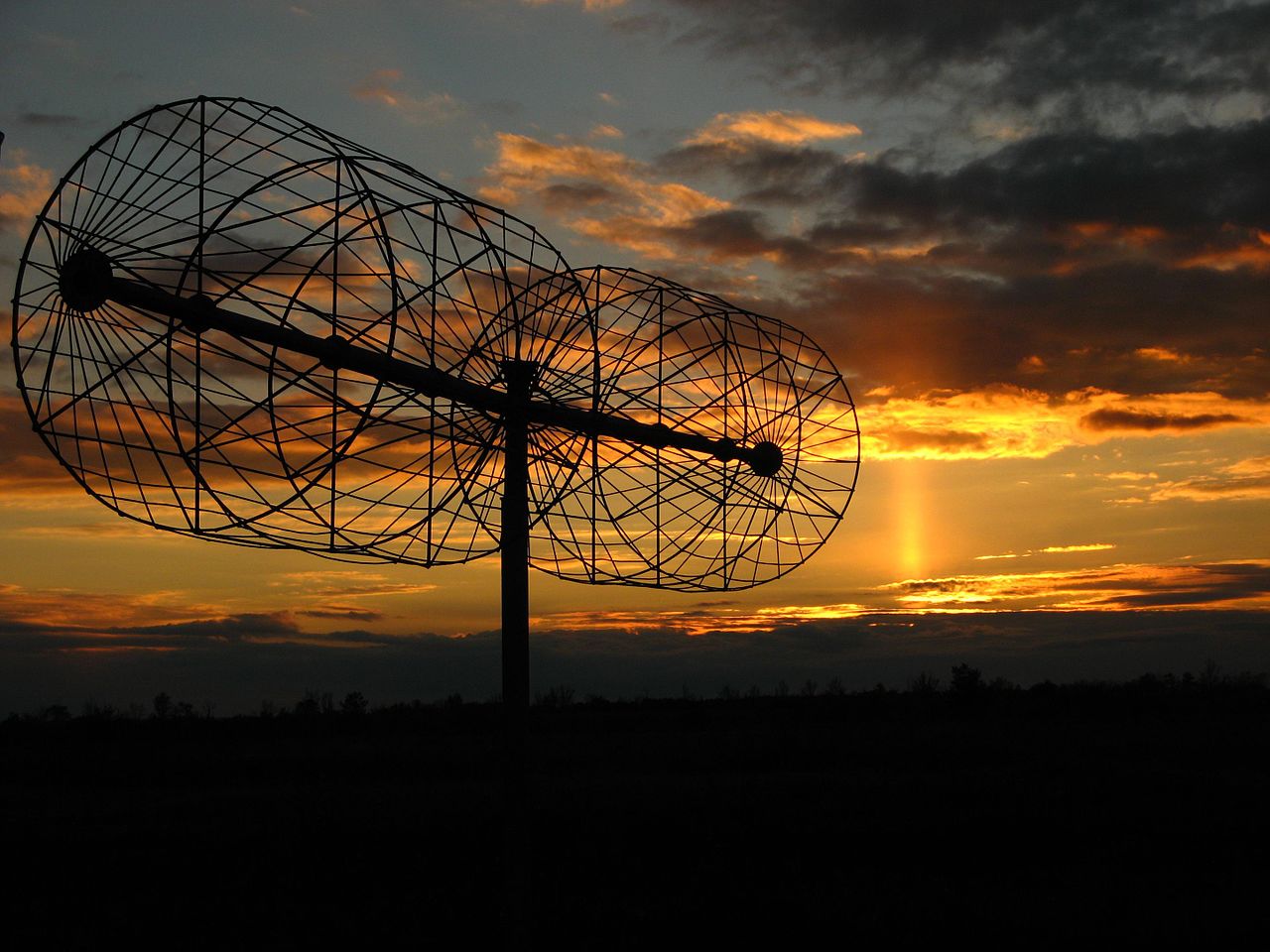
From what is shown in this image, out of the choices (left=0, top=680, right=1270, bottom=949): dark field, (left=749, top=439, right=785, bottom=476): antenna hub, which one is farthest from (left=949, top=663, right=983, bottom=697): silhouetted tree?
(left=749, top=439, right=785, bottom=476): antenna hub

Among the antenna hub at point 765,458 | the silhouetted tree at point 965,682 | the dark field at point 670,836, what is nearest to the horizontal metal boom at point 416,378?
the antenna hub at point 765,458

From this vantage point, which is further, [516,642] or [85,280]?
[516,642]

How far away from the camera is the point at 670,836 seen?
17.8 m

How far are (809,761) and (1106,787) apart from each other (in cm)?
704

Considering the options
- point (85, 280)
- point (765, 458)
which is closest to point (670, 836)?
point (765, 458)

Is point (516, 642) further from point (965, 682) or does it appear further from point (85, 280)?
point (965, 682)

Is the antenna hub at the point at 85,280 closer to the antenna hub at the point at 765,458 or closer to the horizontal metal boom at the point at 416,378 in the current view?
the horizontal metal boom at the point at 416,378

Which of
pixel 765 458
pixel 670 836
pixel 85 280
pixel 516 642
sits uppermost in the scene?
pixel 85 280

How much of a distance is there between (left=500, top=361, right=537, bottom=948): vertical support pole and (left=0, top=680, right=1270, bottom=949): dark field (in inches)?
230

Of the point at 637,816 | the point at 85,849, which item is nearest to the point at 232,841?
the point at 85,849

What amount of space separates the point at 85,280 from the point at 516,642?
2896 millimetres

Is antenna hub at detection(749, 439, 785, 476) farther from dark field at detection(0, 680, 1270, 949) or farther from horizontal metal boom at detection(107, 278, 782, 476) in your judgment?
dark field at detection(0, 680, 1270, 949)

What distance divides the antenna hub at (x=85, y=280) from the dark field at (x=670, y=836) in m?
8.60

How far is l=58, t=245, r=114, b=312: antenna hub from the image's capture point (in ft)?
16.7
